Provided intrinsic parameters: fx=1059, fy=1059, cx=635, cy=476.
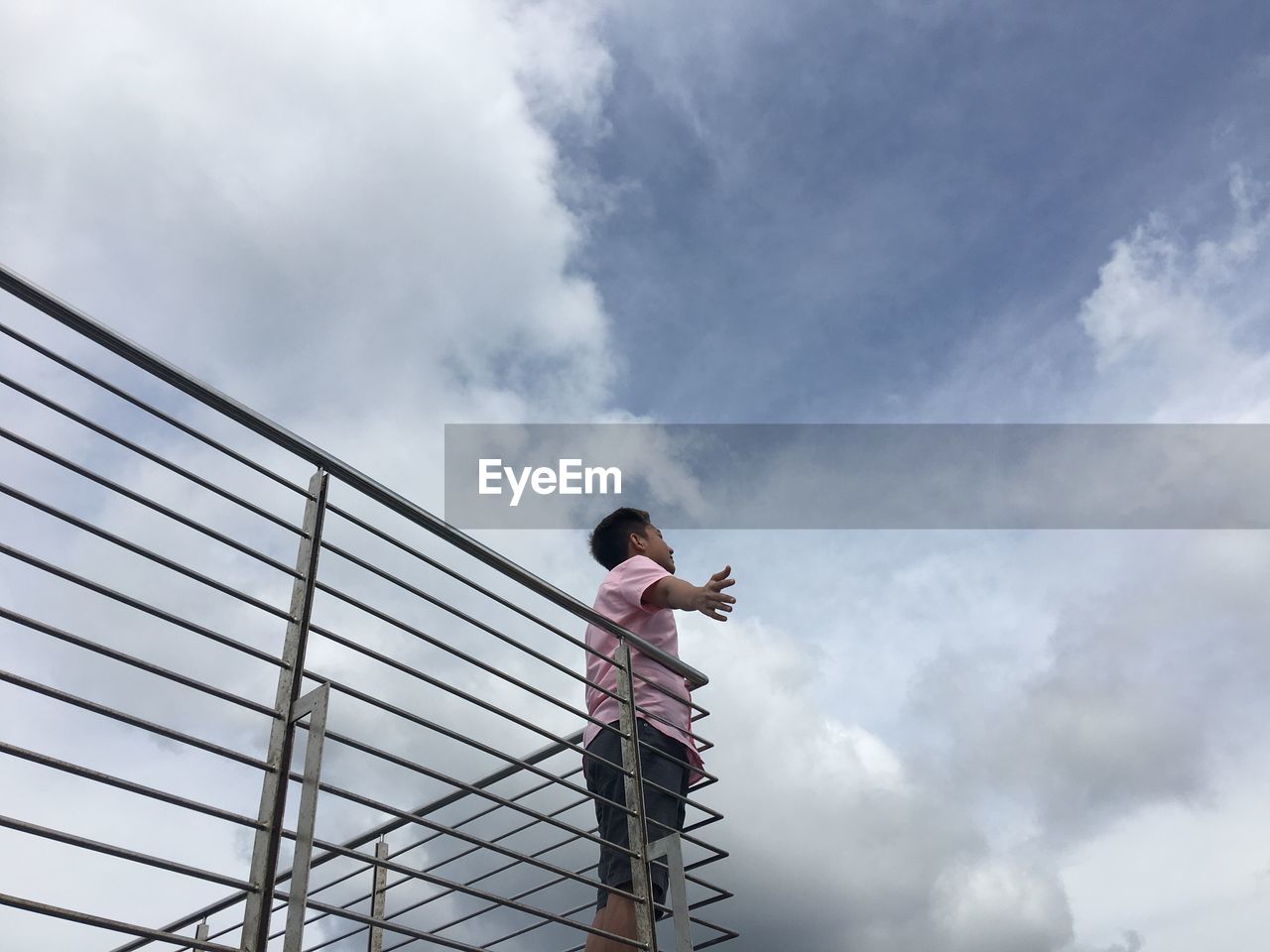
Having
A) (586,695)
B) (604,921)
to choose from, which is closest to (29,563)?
(604,921)

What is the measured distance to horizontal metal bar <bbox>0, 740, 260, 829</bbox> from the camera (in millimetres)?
1206

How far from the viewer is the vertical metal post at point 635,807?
214 cm

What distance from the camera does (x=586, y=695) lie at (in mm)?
2682

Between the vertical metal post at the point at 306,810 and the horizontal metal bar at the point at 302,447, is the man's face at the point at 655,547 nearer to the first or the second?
the horizontal metal bar at the point at 302,447

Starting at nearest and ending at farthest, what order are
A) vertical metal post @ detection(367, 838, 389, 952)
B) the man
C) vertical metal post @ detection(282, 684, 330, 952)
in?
1. vertical metal post @ detection(282, 684, 330, 952)
2. the man
3. vertical metal post @ detection(367, 838, 389, 952)

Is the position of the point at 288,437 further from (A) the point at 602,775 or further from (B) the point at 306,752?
(A) the point at 602,775

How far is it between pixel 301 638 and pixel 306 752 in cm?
20

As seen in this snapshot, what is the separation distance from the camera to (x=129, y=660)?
4.47ft

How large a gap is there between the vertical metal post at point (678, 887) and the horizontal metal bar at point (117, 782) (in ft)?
3.37

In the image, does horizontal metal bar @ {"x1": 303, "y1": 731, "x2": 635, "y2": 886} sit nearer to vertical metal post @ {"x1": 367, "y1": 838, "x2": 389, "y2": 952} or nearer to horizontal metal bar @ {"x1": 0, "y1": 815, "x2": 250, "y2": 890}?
horizontal metal bar @ {"x1": 0, "y1": 815, "x2": 250, "y2": 890}

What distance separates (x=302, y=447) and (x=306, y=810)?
0.66 meters

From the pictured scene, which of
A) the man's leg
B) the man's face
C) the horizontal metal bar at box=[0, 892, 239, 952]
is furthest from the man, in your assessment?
the horizontal metal bar at box=[0, 892, 239, 952]

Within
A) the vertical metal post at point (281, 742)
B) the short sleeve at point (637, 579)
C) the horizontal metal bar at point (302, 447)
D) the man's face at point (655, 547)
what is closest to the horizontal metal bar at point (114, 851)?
the vertical metal post at point (281, 742)

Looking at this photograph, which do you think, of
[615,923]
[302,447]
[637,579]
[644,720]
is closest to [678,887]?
[615,923]
